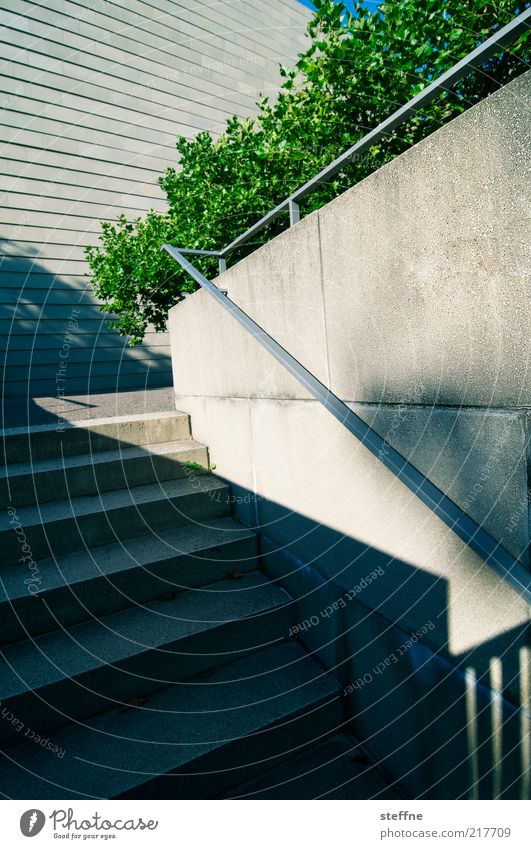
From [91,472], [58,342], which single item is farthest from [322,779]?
[58,342]

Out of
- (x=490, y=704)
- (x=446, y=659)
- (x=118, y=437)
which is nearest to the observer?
(x=490, y=704)

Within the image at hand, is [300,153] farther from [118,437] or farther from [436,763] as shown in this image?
[436,763]

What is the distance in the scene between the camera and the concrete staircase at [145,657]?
196cm

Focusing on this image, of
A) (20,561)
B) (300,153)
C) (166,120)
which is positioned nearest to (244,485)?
(20,561)

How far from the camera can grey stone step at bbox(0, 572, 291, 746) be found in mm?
2037

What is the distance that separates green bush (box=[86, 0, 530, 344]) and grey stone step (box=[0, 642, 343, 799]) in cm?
285

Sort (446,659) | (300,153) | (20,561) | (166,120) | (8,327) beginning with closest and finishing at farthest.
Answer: (446,659)
(20,561)
(300,153)
(8,327)
(166,120)

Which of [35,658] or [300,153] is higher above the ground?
[300,153]

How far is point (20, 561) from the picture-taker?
2656mm

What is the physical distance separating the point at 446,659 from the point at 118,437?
2.75 m

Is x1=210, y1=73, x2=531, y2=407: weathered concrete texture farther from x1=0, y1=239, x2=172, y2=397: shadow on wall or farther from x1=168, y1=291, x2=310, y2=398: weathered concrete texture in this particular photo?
x1=0, y1=239, x2=172, y2=397: shadow on wall

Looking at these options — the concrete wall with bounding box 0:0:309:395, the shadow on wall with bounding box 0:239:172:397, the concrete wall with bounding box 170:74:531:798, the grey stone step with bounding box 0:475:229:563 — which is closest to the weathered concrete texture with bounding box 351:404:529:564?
the concrete wall with bounding box 170:74:531:798

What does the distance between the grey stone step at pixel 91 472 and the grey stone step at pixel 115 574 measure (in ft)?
1.61

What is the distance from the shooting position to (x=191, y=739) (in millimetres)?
2020
